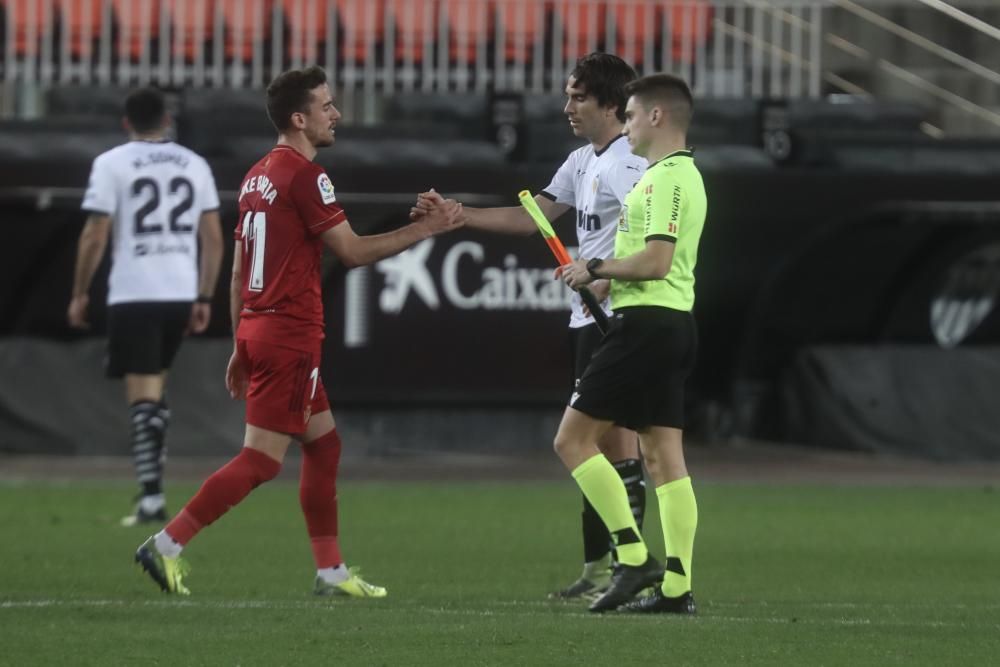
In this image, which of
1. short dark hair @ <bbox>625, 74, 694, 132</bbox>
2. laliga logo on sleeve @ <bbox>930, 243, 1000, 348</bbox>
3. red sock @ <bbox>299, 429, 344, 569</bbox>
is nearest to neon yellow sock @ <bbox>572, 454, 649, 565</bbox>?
red sock @ <bbox>299, 429, 344, 569</bbox>

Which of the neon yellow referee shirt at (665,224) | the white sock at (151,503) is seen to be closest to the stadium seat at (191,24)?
the white sock at (151,503)

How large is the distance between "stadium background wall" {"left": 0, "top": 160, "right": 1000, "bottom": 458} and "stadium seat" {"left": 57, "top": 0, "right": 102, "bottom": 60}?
3.22 meters

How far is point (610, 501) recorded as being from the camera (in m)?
7.24

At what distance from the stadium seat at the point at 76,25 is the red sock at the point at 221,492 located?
1078 cm

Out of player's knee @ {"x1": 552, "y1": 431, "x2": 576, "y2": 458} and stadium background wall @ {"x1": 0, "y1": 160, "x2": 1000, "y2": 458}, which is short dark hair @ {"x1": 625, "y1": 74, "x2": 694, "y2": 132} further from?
stadium background wall @ {"x1": 0, "y1": 160, "x2": 1000, "y2": 458}

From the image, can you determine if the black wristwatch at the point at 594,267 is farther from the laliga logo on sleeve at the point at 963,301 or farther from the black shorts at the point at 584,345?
the laliga logo on sleeve at the point at 963,301

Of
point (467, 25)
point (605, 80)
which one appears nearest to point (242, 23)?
point (467, 25)

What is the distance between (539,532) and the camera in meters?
10.6

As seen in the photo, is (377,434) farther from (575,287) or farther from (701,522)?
(575,287)

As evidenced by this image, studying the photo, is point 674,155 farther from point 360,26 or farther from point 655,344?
point 360,26

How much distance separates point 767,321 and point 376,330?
3183 mm

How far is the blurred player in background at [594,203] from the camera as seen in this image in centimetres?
774

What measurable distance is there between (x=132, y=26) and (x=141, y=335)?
7564 millimetres

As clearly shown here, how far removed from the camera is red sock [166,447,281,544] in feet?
24.1
